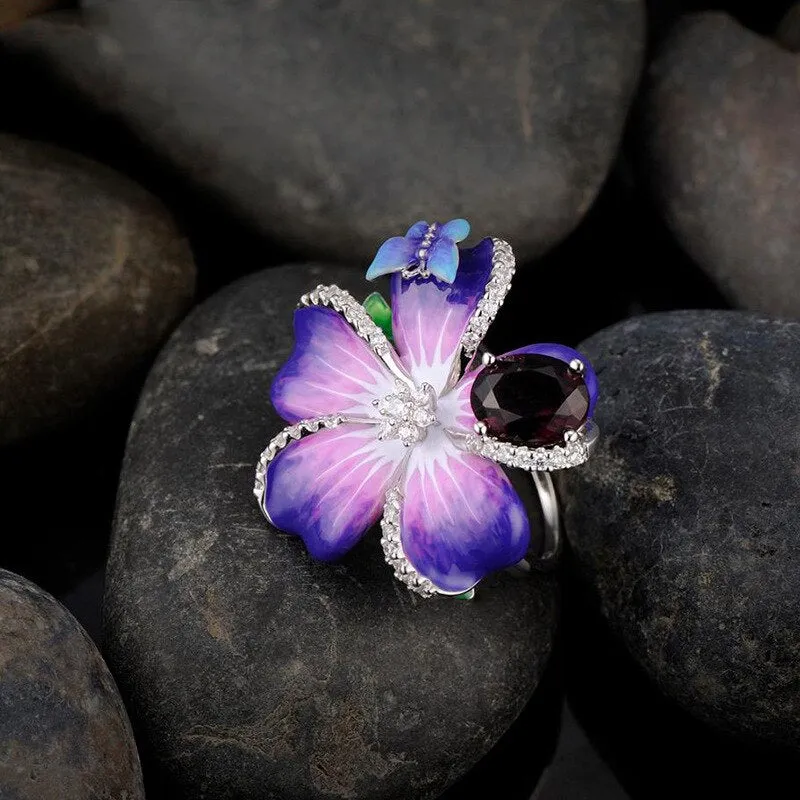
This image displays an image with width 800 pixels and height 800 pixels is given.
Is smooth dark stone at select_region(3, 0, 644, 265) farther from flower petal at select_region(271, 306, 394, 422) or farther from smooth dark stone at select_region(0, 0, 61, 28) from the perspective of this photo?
flower petal at select_region(271, 306, 394, 422)

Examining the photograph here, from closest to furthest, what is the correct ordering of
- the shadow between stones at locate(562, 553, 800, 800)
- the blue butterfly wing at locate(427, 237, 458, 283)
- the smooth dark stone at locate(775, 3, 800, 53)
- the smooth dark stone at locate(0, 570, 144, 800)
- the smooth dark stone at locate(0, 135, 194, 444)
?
1. the smooth dark stone at locate(0, 570, 144, 800)
2. the blue butterfly wing at locate(427, 237, 458, 283)
3. the shadow between stones at locate(562, 553, 800, 800)
4. the smooth dark stone at locate(0, 135, 194, 444)
5. the smooth dark stone at locate(775, 3, 800, 53)

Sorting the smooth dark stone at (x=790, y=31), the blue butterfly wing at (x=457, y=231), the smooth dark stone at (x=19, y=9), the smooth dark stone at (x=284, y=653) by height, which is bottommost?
the smooth dark stone at (x=284, y=653)

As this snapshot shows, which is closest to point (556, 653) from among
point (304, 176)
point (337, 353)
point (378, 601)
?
point (378, 601)

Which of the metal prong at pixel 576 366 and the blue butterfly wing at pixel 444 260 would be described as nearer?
the metal prong at pixel 576 366

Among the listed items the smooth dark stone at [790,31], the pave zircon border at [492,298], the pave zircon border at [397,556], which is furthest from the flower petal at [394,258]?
the smooth dark stone at [790,31]

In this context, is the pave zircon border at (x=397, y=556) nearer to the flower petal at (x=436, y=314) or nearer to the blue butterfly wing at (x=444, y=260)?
the flower petal at (x=436, y=314)

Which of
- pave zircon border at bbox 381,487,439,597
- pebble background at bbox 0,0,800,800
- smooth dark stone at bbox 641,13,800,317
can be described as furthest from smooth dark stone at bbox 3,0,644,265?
pave zircon border at bbox 381,487,439,597

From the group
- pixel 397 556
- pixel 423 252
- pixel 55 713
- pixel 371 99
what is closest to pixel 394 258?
pixel 423 252
